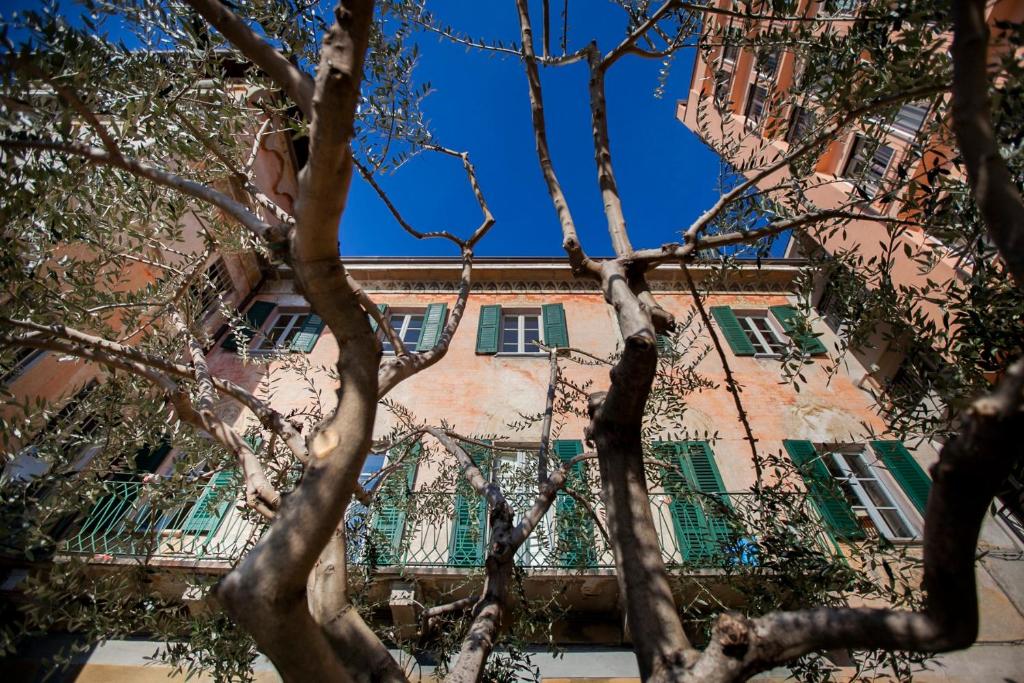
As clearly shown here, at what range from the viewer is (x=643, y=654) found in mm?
2201

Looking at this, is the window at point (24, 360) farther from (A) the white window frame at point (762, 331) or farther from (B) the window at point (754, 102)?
(B) the window at point (754, 102)

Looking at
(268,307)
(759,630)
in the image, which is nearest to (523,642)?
(759,630)

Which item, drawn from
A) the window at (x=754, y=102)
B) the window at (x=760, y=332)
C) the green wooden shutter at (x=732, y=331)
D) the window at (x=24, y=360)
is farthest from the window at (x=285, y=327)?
the window at (x=754, y=102)

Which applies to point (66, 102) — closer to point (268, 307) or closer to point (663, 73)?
point (663, 73)

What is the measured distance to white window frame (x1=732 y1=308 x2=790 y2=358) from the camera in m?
11.5

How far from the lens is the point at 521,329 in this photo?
12.5 meters

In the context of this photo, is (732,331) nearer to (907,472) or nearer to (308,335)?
(907,472)

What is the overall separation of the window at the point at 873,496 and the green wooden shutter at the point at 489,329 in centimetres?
683

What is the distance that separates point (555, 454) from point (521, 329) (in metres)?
5.11

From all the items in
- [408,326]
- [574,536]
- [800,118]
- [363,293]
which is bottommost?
[363,293]

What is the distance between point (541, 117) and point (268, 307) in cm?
1084

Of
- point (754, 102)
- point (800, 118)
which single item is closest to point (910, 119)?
point (800, 118)

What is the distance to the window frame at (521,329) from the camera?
11.7 metres

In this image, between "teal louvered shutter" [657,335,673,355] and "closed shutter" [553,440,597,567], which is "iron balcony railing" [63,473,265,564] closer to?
"closed shutter" [553,440,597,567]
